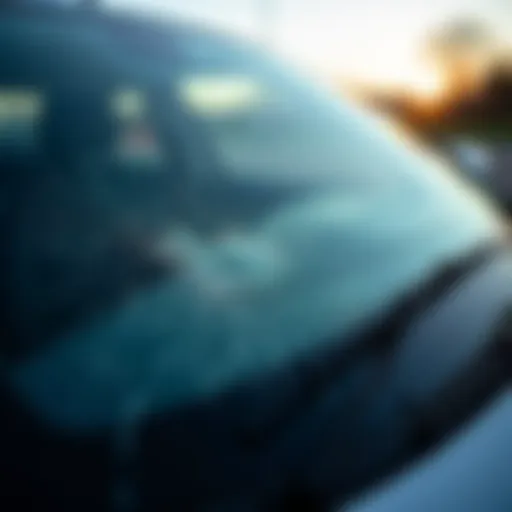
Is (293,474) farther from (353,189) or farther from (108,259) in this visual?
(353,189)

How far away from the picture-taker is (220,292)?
5.14 feet

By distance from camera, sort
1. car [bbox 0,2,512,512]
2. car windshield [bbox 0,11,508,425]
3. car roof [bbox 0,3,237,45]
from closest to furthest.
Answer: car [bbox 0,2,512,512]
car windshield [bbox 0,11,508,425]
car roof [bbox 0,3,237,45]

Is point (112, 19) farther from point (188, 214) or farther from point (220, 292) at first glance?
point (220, 292)

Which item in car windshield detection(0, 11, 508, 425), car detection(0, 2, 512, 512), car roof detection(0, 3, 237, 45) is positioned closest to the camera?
car detection(0, 2, 512, 512)

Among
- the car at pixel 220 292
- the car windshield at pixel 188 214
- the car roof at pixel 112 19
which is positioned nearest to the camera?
the car at pixel 220 292

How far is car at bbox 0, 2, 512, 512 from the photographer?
123cm

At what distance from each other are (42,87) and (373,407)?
3.44 ft

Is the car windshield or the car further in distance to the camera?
the car windshield

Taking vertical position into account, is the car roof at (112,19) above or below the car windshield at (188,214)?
above

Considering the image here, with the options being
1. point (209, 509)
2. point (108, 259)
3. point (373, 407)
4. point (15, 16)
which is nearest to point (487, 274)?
point (373, 407)

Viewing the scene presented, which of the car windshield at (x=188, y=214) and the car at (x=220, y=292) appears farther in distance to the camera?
the car windshield at (x=188, y=214)

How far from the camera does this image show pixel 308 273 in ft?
5.63

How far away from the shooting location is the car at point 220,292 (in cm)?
123

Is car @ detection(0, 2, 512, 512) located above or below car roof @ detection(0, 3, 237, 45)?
below
